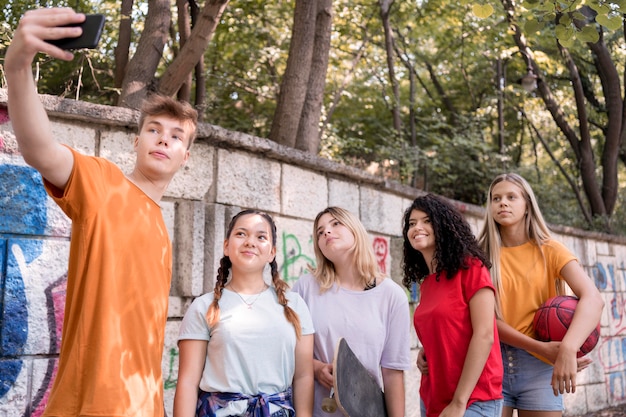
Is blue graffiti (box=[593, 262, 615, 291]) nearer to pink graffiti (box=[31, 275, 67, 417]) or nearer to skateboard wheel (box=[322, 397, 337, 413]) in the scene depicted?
skateboard wheel (box=[322, 397, 337, 413])

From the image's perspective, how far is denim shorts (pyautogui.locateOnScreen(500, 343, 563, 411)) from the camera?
336cm

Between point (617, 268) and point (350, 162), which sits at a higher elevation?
point (350, 162)

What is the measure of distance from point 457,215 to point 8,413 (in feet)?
8.27

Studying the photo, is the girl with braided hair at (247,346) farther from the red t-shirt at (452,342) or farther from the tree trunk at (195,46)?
the tree trunk at (195,46)

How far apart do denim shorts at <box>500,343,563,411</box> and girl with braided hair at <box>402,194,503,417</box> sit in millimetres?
454

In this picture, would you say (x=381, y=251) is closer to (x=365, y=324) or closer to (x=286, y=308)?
(x=365, y=324)

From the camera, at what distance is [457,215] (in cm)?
321

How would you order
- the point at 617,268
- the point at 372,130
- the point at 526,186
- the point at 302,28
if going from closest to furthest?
the point at 526,186
the point at 302,28
the point at 617,268
the point at 372,130

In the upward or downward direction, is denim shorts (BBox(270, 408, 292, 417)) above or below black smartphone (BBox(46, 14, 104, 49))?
below

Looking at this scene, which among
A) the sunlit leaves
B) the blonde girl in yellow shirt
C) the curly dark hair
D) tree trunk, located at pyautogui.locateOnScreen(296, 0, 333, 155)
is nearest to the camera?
the curly dark hair

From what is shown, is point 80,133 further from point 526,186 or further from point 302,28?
point 302,28

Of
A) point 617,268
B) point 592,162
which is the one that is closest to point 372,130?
point 592,162

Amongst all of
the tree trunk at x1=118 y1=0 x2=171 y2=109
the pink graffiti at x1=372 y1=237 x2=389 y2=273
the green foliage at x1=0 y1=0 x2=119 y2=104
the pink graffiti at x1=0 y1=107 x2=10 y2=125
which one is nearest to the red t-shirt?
the pink graffiti at x1=0 y1=107 x2=10 y2=125

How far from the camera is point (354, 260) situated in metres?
3.37
